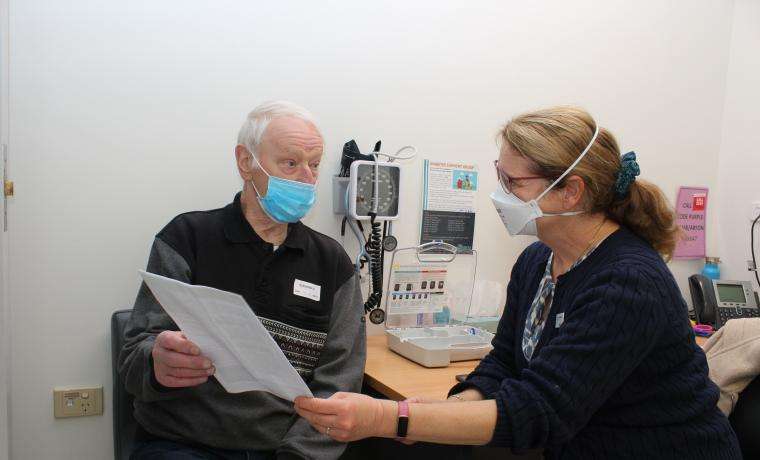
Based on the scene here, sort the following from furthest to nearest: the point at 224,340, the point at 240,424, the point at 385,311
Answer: the point at 385,311 < the point at 240,424 < the point at 224,340

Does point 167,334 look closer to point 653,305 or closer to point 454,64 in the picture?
point 653,305

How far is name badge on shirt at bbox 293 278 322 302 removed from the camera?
5.34 feet

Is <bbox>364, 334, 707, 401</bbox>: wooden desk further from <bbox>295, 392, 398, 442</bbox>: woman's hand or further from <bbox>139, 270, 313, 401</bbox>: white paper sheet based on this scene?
<bbox>139, 270, 313, 401</bbox>: white paper sheet

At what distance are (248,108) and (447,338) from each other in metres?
1.10

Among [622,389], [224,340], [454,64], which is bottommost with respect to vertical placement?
[622,389]

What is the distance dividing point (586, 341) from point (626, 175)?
42 cm

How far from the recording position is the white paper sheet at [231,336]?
938 mm

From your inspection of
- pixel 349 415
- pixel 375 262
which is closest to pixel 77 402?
pixel 375 262

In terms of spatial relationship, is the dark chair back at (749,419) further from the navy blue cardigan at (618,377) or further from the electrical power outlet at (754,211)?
the electrical power outlet at (754,211)

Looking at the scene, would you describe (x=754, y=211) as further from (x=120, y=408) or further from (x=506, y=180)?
(x=120, y=408)

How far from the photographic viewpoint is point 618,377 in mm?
1141

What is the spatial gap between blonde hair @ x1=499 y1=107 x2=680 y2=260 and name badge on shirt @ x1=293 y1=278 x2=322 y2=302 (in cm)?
69

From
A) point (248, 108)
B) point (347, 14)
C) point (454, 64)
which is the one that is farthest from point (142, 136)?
point (454, 64)

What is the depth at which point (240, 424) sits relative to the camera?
1.48 metres
